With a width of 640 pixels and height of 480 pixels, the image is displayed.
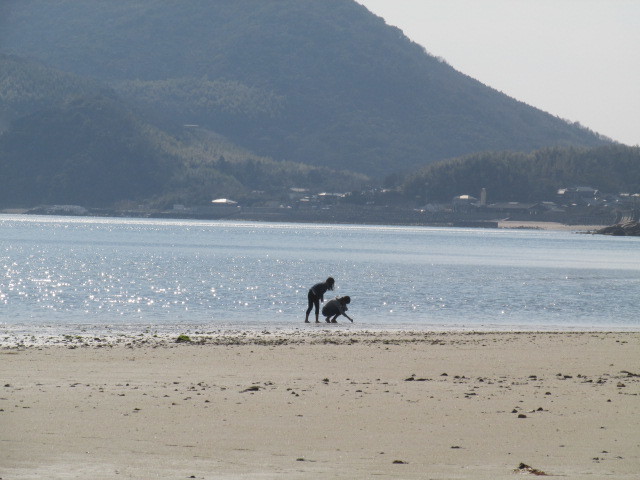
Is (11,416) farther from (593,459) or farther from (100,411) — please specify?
(593,459)

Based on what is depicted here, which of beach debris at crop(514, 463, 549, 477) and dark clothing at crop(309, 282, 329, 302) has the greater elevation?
dark clothing at crop(309, 282, 329, 302)

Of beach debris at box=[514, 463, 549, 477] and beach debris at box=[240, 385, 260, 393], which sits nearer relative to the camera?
beach debris at box=[514, 463, 549, 477]

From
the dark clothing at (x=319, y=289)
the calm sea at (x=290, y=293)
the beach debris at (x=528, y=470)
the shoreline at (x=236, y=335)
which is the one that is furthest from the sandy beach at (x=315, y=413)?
the calm sea at (x=290, y=293)

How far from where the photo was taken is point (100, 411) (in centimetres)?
1409

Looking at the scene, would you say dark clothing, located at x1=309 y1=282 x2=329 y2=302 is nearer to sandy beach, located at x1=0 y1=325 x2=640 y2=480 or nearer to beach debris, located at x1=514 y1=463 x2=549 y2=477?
sandy beach, located at x1=0 y1=325 x2=640 y2=480

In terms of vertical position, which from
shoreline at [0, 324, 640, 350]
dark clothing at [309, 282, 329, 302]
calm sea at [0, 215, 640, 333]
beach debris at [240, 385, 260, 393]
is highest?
dark clothing at [309, 282, 329, 302]

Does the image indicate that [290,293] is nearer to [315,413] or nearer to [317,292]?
[317,292]

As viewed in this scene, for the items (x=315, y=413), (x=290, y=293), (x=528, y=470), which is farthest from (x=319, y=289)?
(x=528, y=470)

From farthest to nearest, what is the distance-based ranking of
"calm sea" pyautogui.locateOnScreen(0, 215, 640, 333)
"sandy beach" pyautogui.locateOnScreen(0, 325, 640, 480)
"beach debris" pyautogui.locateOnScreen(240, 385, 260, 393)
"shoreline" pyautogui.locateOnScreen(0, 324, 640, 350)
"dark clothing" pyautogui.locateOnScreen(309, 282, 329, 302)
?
"calm sea" pyautogui.locateOnScreen(0, 215, 640, 333) < "dark clothing" pyautogui.locateOnScreen(309, 282, 329, 302) < "shoreline" pyautogui.locateOnScreen(0, 324, 640, 350) < "beach debris" pyautogui.locateOnScreen(240, 385, 260, 393) < "sandy beach" pyautogui.locateOnScreen(0, 325, 640, 480)

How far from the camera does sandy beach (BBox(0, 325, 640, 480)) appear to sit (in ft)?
37.4

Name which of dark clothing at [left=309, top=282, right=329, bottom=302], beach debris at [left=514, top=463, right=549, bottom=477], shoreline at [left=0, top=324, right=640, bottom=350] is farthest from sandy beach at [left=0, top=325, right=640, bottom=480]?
dark clothing at [left=309, top=282, right=329, bottom=302]

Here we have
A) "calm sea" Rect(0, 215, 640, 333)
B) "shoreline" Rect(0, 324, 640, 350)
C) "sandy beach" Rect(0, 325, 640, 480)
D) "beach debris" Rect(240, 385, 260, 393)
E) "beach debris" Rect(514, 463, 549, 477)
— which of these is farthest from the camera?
"calm sea" Rect(0, 215, 640, 333)

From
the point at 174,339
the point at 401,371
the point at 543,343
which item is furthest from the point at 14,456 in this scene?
the point at 543,343

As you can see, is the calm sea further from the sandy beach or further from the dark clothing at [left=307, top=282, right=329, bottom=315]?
the sandy beach
